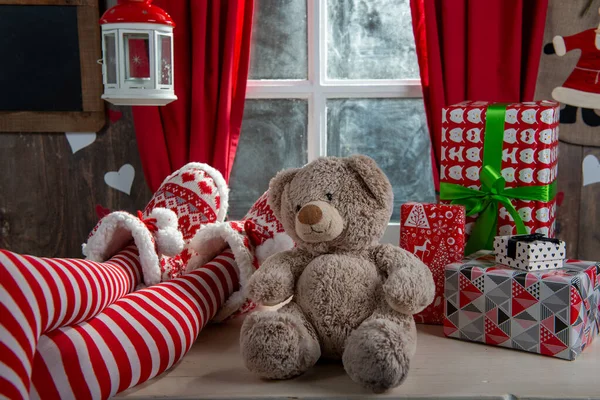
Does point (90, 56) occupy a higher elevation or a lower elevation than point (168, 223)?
higher

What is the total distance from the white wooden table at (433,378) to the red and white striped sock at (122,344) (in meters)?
0.06

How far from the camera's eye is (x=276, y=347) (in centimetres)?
102

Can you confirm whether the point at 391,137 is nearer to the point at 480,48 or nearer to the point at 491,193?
the point at 480,48

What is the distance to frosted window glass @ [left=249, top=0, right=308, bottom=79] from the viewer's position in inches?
71.4

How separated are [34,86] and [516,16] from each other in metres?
1.33

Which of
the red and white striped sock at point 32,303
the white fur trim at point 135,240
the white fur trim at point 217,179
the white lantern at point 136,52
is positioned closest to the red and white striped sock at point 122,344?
the red and white striped sock at point 32,303

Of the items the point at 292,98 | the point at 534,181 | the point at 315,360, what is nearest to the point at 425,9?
the point at 292,98

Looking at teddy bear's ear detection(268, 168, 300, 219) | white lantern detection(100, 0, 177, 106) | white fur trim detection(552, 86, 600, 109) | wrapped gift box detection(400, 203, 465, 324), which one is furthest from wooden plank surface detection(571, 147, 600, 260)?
white lantern detection(100, 0, 177, 106)

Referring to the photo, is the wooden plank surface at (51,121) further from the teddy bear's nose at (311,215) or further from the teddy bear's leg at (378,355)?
the teddy bear's leg at (378,355)

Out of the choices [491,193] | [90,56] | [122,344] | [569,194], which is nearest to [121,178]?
[90,56]

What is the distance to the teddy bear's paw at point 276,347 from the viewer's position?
1018mm

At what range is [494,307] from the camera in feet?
3.91

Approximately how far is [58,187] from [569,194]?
1.46 m

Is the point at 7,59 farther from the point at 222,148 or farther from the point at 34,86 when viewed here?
the point at 222,148
